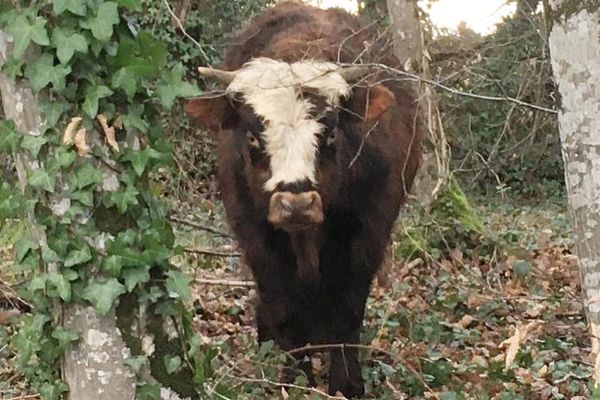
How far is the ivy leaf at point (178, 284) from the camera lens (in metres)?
4.08

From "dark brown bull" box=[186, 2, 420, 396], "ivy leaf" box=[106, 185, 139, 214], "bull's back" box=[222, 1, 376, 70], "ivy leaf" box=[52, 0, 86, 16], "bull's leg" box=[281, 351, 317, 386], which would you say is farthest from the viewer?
"bull's back" box=[222, 1, 376, 70]

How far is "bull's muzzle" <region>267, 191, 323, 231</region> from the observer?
539 centimetres

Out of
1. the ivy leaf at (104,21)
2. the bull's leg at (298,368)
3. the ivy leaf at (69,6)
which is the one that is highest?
the ivy leaf at (69,6)

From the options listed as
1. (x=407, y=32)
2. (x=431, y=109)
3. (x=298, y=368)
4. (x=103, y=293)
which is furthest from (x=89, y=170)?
(x=407, y=32)

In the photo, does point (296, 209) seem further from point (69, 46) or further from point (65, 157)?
point (69, 46)

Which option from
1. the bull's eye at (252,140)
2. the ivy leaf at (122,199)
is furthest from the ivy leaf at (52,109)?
the bull's eye at (252,140)

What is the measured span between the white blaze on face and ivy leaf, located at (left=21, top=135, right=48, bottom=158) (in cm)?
166

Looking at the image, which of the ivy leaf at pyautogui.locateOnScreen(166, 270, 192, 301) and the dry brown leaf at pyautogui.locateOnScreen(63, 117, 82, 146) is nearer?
the dry brown leaf at pyautogui.locateOnScreen(63, 117, 82, 146)

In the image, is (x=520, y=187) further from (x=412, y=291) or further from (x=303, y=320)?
(x=303, y=320)

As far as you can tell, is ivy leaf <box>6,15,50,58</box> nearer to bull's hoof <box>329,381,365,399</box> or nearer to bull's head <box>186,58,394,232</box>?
bull's head <box>186,58,394,232</box>

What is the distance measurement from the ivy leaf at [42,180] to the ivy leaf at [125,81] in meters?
A: 0.42

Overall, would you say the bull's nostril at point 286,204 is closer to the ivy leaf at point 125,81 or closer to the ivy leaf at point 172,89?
the ivy leaf at point 172,89

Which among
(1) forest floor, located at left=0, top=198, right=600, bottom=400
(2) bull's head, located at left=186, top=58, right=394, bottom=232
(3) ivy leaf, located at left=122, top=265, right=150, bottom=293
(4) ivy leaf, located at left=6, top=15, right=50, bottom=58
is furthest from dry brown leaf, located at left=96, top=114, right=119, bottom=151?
(2) bull's head, located at left=186, top=58, right=394, bottom=232

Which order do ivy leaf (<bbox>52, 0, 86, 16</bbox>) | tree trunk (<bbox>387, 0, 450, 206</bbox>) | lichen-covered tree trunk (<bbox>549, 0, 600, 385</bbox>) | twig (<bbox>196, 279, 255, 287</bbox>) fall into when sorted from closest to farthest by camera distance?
ivy leaf (<bbox>52, 0, 86, 16</bbox>) < lichen-covered tree trunk (<bbox>549, 0, 600, 385</bbox>) < twig (<bbox>196, 279, 255, 287</bbox>) < tree trunk (<bbox>387, 0, 450, 206</bbox>)
